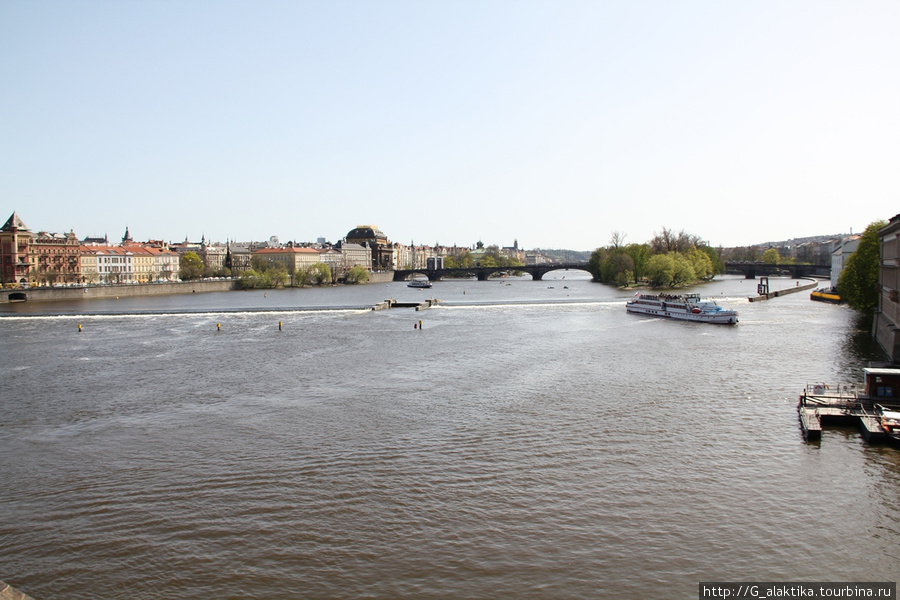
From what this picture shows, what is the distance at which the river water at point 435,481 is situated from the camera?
11.7 m

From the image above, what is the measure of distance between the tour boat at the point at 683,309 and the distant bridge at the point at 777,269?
71640 mm

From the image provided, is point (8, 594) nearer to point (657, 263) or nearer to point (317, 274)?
point (657, 263)

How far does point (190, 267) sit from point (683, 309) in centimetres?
9579

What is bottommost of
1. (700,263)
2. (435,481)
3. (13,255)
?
(435,481)

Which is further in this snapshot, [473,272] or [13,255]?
[473,272]

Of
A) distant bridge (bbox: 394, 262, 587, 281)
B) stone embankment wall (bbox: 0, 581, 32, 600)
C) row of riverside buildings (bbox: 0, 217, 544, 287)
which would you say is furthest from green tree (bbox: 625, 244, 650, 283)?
stone embankment wall (bbox: 0, 581, 32, 600)

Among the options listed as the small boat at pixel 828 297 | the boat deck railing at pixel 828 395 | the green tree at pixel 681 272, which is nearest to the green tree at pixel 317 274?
the green tree at pixel 681 272

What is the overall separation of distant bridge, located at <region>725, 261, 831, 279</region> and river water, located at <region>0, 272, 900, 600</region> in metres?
96.9

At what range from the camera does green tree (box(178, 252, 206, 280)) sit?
12356 cm

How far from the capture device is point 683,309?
53781 mm

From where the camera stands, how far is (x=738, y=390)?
981 inches

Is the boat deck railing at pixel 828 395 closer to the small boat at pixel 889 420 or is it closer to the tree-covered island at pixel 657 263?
the small boat at pixel 889 420

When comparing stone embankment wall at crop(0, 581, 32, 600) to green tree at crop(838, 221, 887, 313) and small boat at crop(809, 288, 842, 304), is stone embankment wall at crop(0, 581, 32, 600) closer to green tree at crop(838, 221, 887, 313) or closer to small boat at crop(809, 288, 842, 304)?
green tree at crop(838, 221, 887, 313)

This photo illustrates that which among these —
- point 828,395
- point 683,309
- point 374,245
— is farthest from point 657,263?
point 374,245
